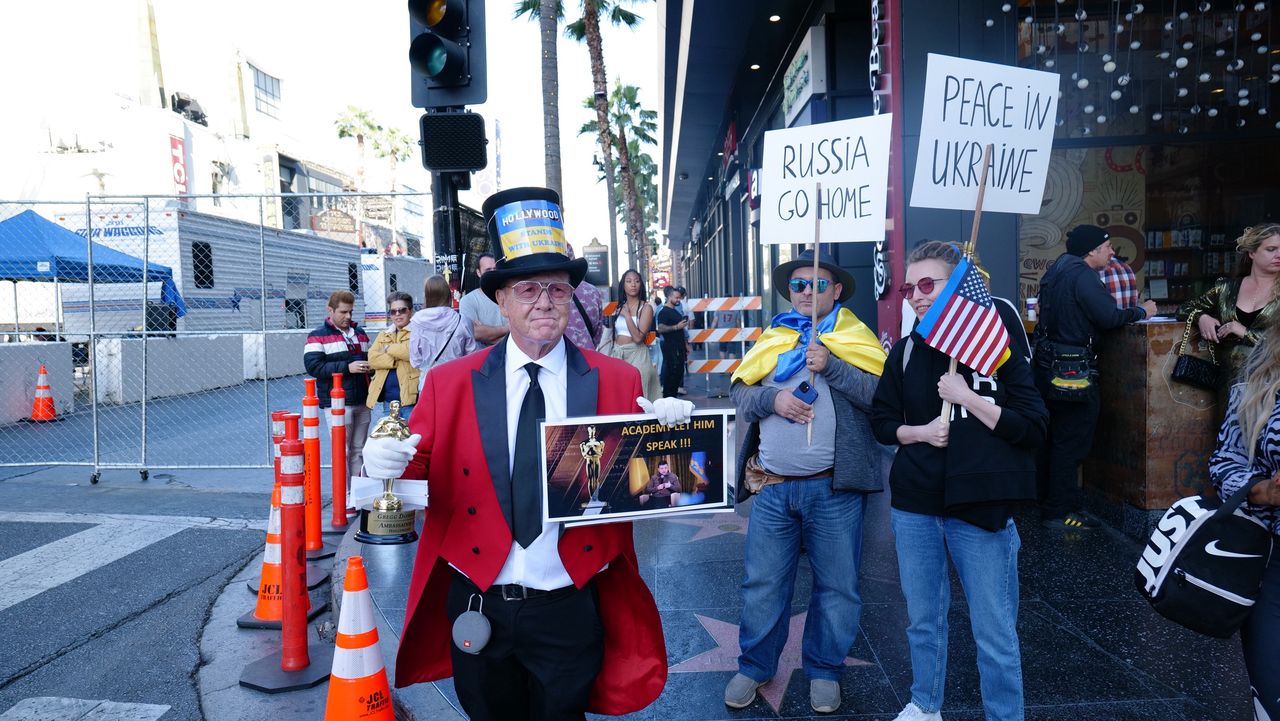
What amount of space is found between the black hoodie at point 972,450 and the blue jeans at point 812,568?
0.40m

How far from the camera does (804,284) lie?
3764 millimetres

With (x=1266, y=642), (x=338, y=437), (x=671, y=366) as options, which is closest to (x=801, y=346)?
(x=1266, y=642)

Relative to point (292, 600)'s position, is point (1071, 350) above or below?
above

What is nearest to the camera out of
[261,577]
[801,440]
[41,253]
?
[801,440]

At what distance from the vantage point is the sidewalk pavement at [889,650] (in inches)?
142

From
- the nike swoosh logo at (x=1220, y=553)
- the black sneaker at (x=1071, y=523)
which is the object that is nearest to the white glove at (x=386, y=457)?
the nike swoosh logo at (x=1220, y=553)

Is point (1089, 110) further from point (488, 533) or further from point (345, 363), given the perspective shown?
point (488, 533)

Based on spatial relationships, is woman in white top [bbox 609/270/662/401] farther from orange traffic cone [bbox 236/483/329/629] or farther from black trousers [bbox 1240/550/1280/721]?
black trousers [bbox 1240/550/1280/721]

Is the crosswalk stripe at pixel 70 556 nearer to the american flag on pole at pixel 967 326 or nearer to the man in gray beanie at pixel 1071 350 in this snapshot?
the american flag on pole at pixel 967 326

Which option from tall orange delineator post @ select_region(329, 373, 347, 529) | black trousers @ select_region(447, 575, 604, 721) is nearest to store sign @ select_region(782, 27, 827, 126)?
tall orange delineator post @ select_region(329, 373, 347, 529)

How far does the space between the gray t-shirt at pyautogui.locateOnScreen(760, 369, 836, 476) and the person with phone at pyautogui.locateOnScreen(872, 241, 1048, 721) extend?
0.99 feet

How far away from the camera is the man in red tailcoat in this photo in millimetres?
2383

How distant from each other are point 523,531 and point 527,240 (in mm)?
827

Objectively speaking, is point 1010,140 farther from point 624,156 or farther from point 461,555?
point 624,156
